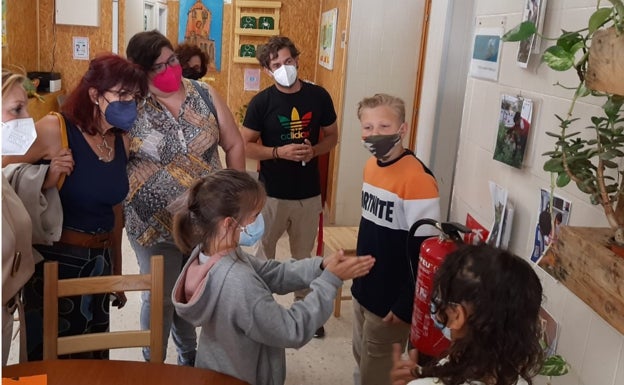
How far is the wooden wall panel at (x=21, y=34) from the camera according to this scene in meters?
4.61

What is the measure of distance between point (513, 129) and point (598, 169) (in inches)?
23.6

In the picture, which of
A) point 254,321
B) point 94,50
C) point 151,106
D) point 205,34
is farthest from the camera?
point 205,34

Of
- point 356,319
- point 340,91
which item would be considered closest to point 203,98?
point 356,319

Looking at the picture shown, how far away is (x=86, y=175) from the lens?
6.51 ft

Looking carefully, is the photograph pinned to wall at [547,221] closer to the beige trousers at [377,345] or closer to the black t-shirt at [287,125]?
the beige trousers at [377,345]

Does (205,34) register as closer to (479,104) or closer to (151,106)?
(151,106)

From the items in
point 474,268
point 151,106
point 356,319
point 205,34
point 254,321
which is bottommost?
point 356,319

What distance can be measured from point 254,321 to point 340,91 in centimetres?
312

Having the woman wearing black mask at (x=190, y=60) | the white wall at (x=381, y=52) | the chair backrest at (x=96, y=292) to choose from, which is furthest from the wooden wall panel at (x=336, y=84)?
the chair backrest at (x=96, y=292)

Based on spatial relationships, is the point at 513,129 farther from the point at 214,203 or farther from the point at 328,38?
the point at 328,38

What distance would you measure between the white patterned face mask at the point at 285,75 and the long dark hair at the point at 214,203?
1.49m

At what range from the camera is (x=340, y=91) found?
172 inches

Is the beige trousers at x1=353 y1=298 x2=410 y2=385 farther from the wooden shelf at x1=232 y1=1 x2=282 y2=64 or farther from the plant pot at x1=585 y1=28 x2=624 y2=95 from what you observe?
the wooden shelf at x1=232 y1=1 x2=282 y2=64

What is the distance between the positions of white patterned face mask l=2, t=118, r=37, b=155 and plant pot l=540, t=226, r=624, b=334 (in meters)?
1.54
